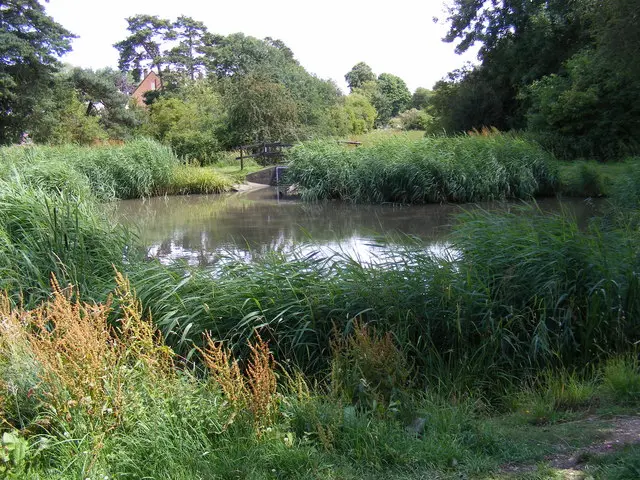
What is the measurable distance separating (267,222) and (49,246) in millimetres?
8651

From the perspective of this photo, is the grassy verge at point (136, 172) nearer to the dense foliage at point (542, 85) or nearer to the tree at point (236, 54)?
the dense foliage at point (542, 85)

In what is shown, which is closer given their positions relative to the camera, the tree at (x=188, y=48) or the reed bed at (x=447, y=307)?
the reed bed at (x=447, y=307)

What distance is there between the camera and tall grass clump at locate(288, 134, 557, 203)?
16.3 metres

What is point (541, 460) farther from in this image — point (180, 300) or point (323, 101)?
point (323, 101)

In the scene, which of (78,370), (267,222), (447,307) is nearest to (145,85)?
(267,222)

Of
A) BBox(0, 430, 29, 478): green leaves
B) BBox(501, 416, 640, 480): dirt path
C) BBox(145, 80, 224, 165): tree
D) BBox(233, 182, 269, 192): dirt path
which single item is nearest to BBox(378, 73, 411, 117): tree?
BBox(145, 80, 224, 165): tree

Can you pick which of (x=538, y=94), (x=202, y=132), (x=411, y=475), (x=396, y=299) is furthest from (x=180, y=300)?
(x=202, y=132)

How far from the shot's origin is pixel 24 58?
89.7 ft

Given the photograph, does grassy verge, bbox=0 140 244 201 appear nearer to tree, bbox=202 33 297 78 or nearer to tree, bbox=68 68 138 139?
tree, bbox=68 68 138 139

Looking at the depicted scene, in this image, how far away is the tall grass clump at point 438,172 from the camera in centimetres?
1628

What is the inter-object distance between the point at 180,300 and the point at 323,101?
33.9m

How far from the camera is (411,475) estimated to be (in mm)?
2848

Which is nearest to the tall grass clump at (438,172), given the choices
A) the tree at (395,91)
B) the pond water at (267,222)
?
the pond water at (267,222)

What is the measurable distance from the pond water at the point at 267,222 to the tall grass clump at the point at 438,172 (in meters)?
0.52
